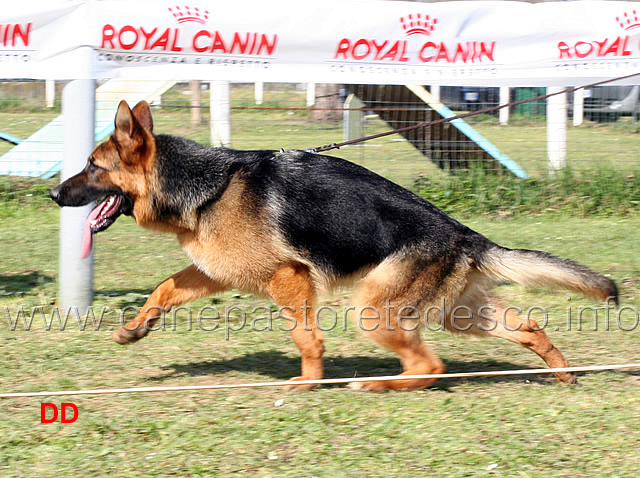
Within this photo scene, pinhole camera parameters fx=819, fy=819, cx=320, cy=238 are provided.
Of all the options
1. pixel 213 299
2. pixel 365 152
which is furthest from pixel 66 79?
pixel 365 152

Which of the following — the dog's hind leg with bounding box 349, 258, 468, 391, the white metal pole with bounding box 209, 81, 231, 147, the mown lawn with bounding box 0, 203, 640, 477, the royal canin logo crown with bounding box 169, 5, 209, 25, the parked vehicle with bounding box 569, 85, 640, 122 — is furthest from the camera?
the parked vehicle with bounding box 569, 85, 640, 122

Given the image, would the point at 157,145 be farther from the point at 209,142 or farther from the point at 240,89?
the point at 240,89

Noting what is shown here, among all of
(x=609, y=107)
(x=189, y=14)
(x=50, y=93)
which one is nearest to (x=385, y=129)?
(x=609, y=107)

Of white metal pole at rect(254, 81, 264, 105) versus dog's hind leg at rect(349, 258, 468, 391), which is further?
white metal pole at rect(254, 81, 264, 105)

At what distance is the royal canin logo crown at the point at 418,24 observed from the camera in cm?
796

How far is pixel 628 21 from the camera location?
855 centimetres

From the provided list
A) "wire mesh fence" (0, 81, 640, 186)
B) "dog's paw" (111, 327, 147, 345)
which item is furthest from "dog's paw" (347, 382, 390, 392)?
"wire mesh fence" (0, 81, 640, 186)

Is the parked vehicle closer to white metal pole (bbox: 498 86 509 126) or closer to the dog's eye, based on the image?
white metal pole (bbox: 498 86 509 126)

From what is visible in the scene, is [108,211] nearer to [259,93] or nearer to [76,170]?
[76,170]

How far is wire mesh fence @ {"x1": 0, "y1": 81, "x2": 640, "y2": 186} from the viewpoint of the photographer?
11.2 metres

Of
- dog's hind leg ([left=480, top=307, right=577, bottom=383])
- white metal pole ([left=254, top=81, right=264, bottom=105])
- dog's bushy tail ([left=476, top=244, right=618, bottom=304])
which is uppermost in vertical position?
white metal pole ([left=254, top=81, right=264, bottom=105])

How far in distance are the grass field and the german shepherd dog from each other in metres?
0.36

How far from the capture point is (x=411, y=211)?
4891mm

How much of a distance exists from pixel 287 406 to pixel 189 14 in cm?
374
